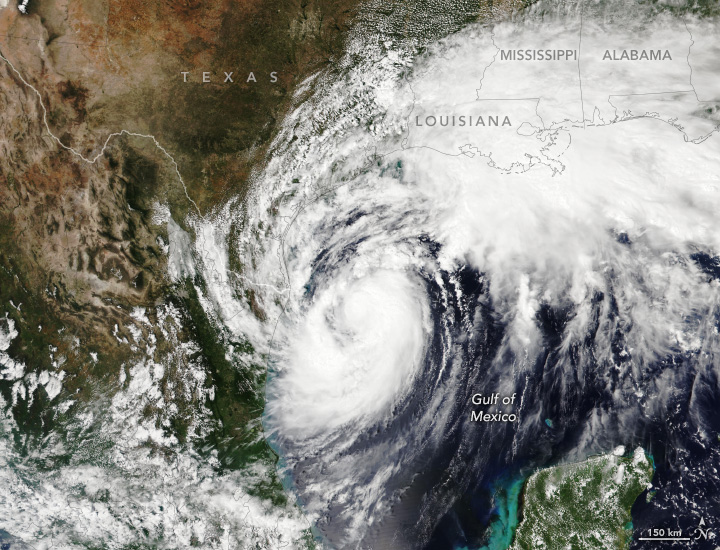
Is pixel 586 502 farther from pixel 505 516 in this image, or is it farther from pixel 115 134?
pixel 115 134

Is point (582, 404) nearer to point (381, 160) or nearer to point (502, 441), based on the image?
point (502, 441)

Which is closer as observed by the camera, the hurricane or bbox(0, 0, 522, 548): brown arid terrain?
the hurricane

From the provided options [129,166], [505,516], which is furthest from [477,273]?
[129,166]

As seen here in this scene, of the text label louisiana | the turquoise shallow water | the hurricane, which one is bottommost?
the turquoise shallow water

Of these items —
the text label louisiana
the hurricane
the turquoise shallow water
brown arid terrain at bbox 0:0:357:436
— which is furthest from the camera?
the turquoise shallow water

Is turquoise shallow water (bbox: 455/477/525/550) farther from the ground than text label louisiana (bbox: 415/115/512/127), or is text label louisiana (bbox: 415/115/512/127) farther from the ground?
text label louisiana (bbox: 415/115/512/127)

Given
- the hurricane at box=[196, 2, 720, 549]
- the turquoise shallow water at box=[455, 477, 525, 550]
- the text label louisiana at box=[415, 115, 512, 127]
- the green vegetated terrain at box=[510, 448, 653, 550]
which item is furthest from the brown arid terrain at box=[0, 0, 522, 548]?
the green vegetated terrain at box=[510, 448, 653, 550]

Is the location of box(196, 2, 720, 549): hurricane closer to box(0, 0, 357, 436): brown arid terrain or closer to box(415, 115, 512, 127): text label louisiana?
box(415, 115, 512, 127): text label louisiana
